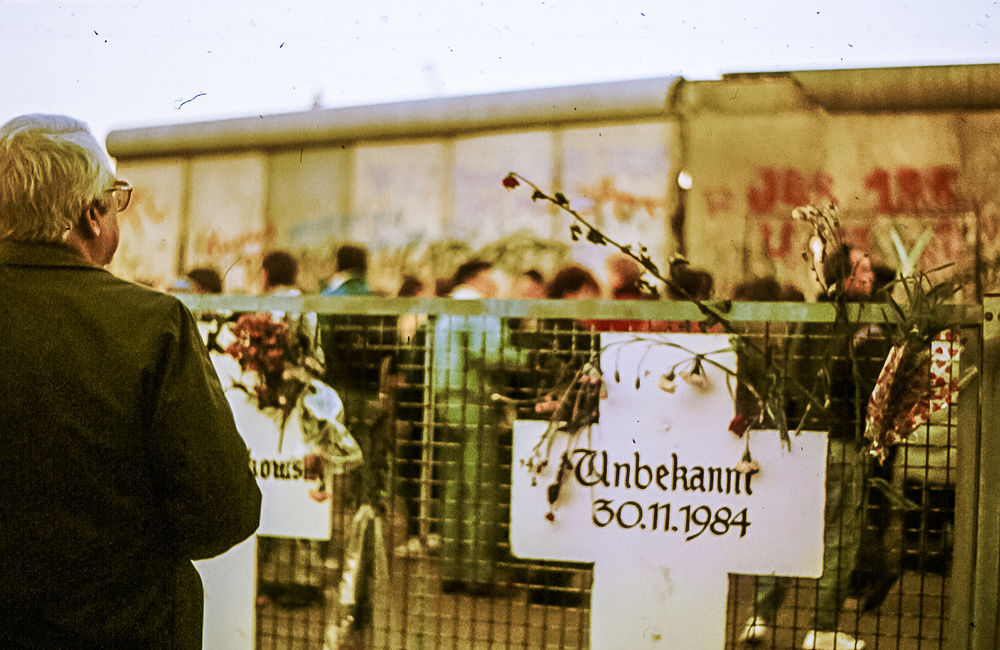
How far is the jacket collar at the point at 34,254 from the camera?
1267mm

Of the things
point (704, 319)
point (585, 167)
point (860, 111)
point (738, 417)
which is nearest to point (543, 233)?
point (585, 167)

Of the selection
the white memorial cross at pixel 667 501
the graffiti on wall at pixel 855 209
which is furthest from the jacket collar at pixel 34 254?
the graffiti on wall at pixel 855 209

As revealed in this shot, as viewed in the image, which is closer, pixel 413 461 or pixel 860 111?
pixel 860 111

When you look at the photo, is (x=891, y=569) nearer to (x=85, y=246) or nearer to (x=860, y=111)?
(x=860, y=111)

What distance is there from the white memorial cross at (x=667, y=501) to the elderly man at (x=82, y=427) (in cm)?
93

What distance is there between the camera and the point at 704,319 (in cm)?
196

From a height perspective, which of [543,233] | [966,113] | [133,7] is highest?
[133,7]

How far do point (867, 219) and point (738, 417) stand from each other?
0.57m

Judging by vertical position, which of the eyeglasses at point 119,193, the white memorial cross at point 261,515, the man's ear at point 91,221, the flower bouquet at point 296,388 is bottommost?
the white memorial cross at point 261,515

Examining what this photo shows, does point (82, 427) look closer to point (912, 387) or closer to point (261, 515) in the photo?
point (261, 515)

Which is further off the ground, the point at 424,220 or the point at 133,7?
the point at 133,7

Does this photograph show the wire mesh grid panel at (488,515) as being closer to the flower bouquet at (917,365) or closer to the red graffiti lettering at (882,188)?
the flower bouquet at (917,365)

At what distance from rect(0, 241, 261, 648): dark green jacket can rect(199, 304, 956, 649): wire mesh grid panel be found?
83cm

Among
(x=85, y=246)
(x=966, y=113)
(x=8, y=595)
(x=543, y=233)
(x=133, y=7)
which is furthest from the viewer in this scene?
(x=133, y=7)
